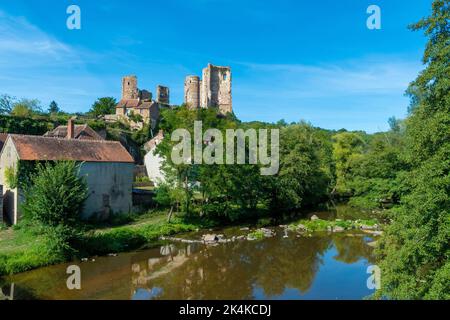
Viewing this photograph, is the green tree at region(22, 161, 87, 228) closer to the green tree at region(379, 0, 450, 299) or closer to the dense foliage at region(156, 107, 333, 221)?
the dense foliage at region(156, 107, 333, 221)

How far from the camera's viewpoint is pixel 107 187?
30984 mm

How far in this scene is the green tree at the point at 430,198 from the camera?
11.7 metres

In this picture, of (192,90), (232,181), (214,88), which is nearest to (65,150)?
(232,181)

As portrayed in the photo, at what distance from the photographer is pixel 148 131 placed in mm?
65875

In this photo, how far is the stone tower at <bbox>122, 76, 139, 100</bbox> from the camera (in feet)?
273

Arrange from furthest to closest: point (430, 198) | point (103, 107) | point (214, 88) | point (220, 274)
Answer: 1. point (214, 88)
2. point (103, 107)
3. point (220, 274)
4. point (430, 198)

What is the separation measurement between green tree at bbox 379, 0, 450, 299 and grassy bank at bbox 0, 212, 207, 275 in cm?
1710

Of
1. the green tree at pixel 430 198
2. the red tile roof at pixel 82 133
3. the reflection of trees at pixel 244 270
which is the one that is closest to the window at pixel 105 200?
the reflection of trees at pixel 244 270

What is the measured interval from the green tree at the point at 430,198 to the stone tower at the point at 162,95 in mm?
77074

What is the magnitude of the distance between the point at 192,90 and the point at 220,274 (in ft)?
223

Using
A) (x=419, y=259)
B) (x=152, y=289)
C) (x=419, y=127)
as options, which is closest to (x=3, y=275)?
(x=152, y=289)

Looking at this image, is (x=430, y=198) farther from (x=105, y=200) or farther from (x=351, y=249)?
(x=105, y=200)

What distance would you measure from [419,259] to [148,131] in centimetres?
5786
